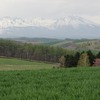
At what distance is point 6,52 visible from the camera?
142125mm

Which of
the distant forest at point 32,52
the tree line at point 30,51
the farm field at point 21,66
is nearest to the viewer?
the farm field at point 21,66

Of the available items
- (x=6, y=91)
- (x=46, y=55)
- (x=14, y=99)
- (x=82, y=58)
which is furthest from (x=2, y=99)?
(x=46, y=55)

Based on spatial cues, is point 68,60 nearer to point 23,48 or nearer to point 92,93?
point 92,93

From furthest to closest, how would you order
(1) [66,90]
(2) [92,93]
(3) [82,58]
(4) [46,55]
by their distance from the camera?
(4) [46,55] → (3) [82,58] → (1) [66,90] → (2) [92,93]

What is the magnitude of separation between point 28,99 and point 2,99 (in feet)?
2.47

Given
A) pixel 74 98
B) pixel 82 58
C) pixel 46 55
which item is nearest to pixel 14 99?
pixel 74 98

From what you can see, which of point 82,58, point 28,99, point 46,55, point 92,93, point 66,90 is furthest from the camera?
point 46,55

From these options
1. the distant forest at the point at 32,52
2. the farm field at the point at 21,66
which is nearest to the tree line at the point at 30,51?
the distant forest at the point at 32,52

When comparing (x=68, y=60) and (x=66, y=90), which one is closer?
(x=66, y=90)

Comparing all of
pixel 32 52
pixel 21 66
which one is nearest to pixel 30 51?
pixel 32 52

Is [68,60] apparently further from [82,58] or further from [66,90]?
[66,90]

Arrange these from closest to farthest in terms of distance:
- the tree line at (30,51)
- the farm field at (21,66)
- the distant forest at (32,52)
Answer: the farm field at (21,66), the distant forest at (32,52), the tree line at (30,51)

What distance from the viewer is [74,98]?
9.02 m

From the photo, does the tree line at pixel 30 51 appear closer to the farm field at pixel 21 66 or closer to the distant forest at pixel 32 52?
the distant forest at pixel 32 52
